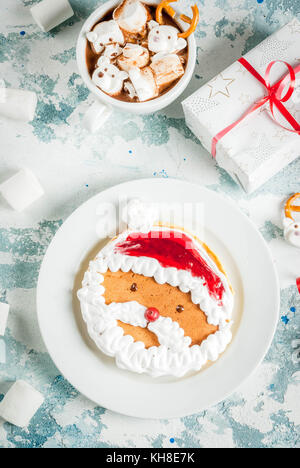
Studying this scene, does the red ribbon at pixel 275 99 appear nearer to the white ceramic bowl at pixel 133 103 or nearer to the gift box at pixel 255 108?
the gift box at pixel 255 108

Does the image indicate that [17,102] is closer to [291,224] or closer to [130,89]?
[130,89]

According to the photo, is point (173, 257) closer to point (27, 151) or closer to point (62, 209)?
point (62, 209)

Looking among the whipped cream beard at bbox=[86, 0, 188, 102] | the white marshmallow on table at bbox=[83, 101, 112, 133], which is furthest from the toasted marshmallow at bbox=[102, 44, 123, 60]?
the white marshmallow on table at bbox=[83, 101, 112, 133]

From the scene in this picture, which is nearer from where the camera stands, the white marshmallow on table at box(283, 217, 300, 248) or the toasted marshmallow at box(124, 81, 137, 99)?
the toasted marshmallow at box(124, 81, 137, 99)

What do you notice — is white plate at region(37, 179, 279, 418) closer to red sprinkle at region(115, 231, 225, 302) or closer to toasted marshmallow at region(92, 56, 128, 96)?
red sprinkle at region(115, 231, 225, 302)

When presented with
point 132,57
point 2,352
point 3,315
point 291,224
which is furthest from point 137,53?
point 2,352

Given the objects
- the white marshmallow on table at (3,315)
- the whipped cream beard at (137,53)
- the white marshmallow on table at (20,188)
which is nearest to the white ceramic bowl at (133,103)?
the whipped cream beard at (137,53)
